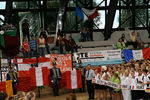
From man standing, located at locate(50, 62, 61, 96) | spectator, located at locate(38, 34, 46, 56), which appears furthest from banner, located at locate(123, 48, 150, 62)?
man standing, located at locate(50, 62, 61, 96)

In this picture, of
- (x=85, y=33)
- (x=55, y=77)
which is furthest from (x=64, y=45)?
(x=55, y=77)

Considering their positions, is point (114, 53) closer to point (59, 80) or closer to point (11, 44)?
point (59, 80)

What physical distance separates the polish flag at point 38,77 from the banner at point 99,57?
→ 4.08m

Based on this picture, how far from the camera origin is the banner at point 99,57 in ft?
61.3

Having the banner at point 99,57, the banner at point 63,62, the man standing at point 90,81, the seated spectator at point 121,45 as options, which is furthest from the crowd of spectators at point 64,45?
the man standing at point 90,81

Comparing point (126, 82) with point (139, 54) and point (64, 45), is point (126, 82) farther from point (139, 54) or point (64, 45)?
point (64, 45)

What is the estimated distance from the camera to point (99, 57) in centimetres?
1916

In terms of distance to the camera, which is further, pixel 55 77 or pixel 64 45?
pixel 64 45

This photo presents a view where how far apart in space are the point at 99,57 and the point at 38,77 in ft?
19.3

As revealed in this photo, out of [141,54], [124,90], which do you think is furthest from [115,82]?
[141,54]

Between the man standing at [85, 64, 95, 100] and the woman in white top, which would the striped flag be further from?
the woman in white top

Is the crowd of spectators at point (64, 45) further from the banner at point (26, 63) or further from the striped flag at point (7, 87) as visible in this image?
the striped flag at point (7, 87)

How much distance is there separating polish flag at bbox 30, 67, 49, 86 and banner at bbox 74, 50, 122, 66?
408cm

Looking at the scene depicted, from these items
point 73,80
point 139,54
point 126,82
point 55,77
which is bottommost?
point 73,80
